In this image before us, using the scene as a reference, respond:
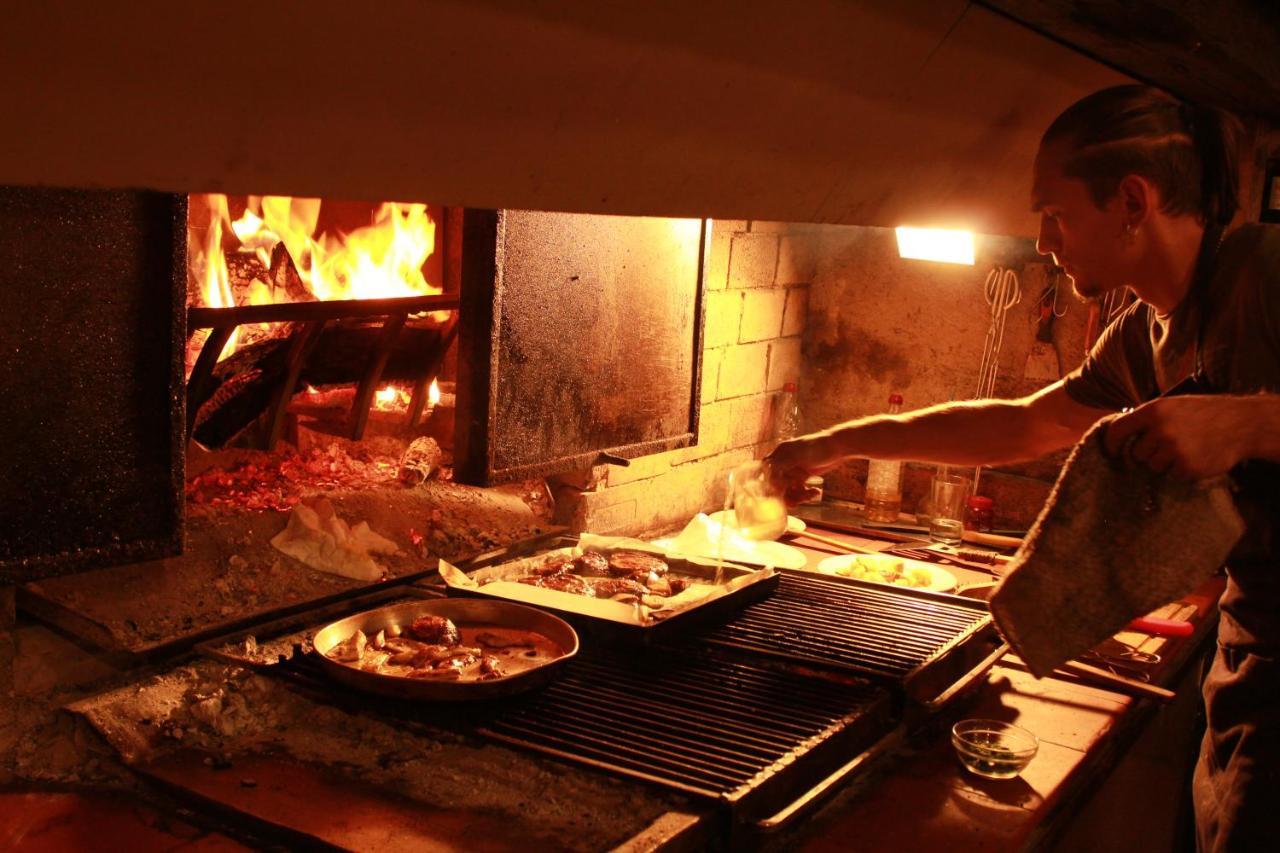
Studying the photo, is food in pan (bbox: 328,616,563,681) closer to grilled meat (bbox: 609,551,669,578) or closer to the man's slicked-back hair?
grilled meat (bbox: 609,551,669,578)

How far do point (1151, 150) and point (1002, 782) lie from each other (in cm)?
123

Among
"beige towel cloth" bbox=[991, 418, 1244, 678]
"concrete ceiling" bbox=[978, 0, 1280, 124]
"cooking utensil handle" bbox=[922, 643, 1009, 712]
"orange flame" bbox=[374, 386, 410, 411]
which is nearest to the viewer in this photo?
"concrete ceiling" bbox=[978, 0, 1280, 124]

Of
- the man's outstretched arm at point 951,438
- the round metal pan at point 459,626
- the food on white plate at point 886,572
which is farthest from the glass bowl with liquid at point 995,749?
the food on white plate at point 886,572

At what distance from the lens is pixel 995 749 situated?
2.23 metres

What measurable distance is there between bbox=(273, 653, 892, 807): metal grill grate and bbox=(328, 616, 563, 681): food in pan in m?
0.07

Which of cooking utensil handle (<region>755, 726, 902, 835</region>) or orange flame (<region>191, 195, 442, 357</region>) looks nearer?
cooking utensil handle (<region>755, 726, 902, 835</region>)

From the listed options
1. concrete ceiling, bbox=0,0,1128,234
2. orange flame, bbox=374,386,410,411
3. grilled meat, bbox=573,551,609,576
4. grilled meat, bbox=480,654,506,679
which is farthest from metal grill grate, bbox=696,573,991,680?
orange flame, bbox=374,386,410,411

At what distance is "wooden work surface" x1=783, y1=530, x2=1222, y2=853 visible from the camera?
6.60 feet

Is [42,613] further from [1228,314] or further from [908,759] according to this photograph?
[1228,314]

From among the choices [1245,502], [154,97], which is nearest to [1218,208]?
[1245,502]

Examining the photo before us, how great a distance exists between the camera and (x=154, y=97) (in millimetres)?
1063

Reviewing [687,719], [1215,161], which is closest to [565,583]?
[687,719]

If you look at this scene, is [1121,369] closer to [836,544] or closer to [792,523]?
[836,544]

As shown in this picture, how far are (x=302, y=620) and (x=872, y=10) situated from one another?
1687 mm
